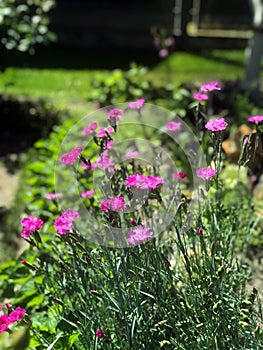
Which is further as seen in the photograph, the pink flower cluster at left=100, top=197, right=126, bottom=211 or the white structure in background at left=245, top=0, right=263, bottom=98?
the white structure in background at left=245, top=0, right=263, bottom=98

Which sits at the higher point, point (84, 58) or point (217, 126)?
point (217, 126)

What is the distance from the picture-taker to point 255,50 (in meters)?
6.83

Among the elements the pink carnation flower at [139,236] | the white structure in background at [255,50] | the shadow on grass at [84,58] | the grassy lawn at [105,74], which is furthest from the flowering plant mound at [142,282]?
the shadow on grass at [84,58]

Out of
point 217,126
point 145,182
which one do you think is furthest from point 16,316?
point 217,126

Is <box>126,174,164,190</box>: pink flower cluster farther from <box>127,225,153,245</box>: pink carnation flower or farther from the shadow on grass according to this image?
the shadow on grass

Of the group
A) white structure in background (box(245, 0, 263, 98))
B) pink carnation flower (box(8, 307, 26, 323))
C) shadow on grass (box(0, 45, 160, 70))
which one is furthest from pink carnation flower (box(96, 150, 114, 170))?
shadow on grass (box(0, 45, 160, 70))

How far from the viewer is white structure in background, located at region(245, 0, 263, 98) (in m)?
6.68

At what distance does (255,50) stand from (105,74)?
3.40 metres

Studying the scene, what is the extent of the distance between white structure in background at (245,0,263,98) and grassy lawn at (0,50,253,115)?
124 centimetres

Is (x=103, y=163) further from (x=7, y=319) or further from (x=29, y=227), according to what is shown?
(x=7, y=319)

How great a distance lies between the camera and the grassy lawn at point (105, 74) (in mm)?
8258

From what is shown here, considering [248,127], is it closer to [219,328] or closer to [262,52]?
[262,52]

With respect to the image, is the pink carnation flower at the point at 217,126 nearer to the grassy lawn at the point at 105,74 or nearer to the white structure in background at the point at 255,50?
the white structure in background at the point at 255,50

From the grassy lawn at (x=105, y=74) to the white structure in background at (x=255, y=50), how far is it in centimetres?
124
